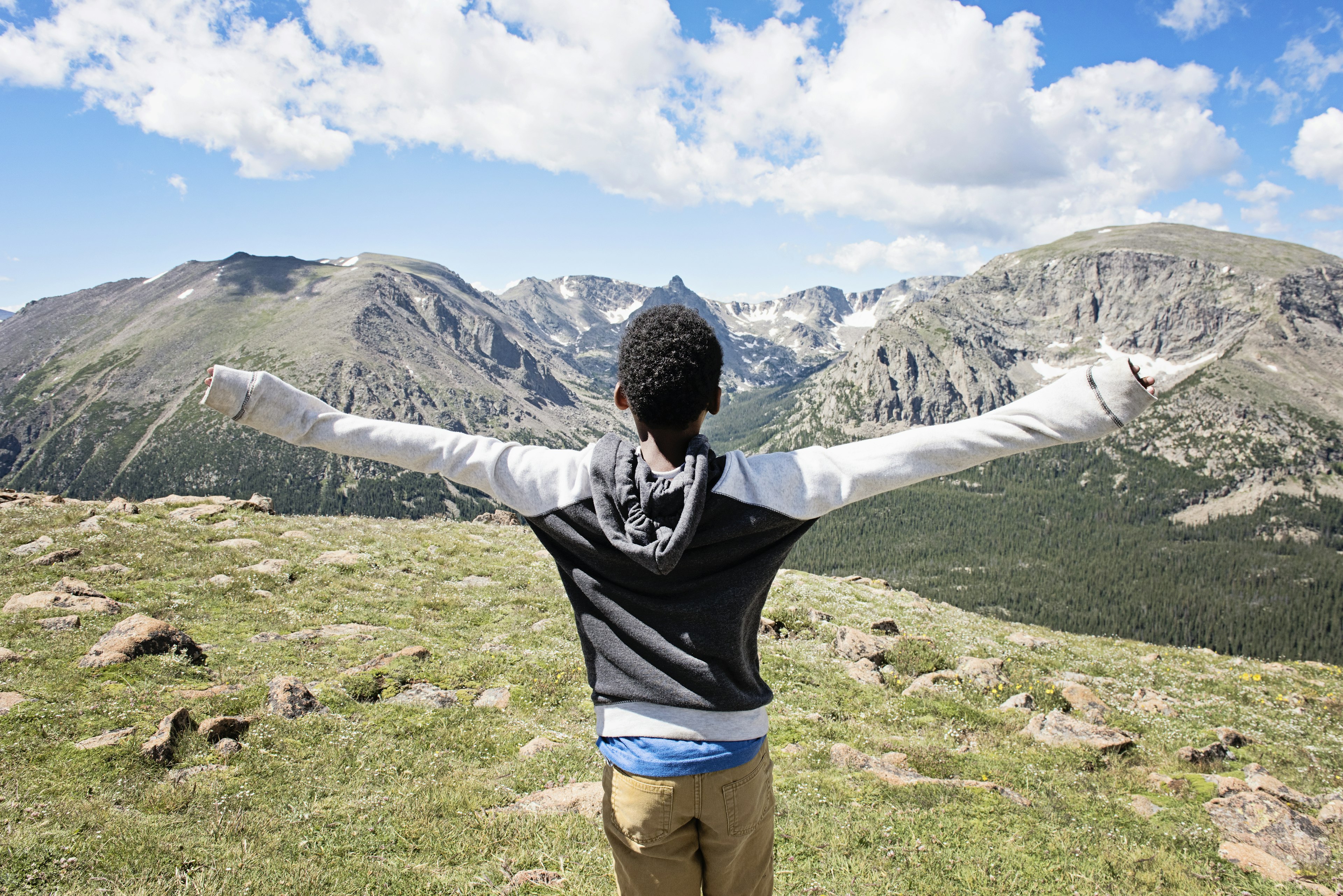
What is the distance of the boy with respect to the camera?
350 cm

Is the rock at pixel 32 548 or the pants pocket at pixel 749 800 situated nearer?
the pants pocket at pixel 749 800

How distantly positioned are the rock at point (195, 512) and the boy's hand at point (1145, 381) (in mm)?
25794

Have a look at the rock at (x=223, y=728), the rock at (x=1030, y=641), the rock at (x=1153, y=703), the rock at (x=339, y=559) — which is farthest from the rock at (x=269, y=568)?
the rock at (x=1030, y=641)

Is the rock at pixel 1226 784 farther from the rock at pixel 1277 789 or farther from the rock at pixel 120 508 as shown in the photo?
the rock at pixel 120 508

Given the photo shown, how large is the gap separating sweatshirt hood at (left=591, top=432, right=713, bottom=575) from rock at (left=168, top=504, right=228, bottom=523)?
26.0 meters

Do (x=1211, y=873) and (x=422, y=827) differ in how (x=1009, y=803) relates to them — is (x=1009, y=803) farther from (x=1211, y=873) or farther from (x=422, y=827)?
(x=422, y=827)

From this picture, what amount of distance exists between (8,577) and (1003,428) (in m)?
21.6

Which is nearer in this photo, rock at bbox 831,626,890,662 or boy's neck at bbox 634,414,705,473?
boy's neck at bbox 634,414,705,473

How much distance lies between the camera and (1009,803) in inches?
391

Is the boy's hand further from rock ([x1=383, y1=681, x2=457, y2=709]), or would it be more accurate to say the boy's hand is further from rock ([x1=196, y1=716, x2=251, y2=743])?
rock ([x1=383, y1=681, x2=457, y2=709])

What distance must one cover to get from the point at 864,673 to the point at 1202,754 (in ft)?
22.2

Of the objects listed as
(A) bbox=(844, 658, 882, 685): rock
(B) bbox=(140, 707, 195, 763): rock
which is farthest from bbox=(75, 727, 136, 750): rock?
(A) bbox=(844, 658, 882, 685): rock

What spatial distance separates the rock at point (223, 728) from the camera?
9.60 m

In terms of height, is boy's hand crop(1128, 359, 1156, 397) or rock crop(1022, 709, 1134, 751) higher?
boy's hand crop(1128, 359, 1156, 397)
